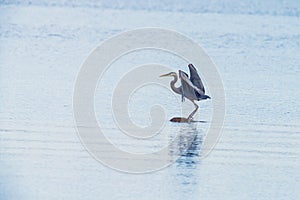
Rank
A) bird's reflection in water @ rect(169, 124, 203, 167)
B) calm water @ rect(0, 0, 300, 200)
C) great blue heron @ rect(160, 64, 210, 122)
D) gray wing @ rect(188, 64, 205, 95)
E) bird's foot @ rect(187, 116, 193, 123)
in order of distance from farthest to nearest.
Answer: gray wing @ rect(188, 64, 205, 95), great blue heron @ rect(160, 64, 210, 122), bird's foot @ rect(187, 116, 193, 123), bird's reflection in water @ rect(169, 124, 203, 167), calm water @ rect(0, 0, 300, 200)

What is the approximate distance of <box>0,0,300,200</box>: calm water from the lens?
795 cm

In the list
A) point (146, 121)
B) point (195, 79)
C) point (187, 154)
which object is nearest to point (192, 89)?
point (195, 79)

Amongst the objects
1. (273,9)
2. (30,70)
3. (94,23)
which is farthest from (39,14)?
(30,70)

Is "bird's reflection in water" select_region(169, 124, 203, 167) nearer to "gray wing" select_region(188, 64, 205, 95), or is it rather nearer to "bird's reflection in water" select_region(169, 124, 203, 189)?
"bird's reflection in water" select_region(169, 124, 203, 189)

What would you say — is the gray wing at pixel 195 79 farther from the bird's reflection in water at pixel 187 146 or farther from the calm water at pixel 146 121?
the bird's reflection in water at pixel 187 146

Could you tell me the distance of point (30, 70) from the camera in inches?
533

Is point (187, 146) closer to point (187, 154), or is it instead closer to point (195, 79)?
point (187, 154)

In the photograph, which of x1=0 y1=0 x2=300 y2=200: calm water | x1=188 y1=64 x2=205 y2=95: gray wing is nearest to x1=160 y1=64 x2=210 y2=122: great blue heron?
x1=188 y1=64 x2=205 y2=95: gray wing

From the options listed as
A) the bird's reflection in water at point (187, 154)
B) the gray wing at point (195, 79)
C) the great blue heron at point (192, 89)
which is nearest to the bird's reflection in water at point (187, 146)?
the bird's reflection in water at point (187, 154)

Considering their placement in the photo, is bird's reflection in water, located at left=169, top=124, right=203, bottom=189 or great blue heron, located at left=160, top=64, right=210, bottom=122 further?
great blue heron, located at left=160, top=64, right=210, bottom=122

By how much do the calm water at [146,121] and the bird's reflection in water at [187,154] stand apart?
0.01 meters

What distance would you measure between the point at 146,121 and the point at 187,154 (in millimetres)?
1331

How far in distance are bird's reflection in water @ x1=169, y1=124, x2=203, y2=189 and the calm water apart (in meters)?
0.01

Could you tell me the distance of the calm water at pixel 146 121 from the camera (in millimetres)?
7949
